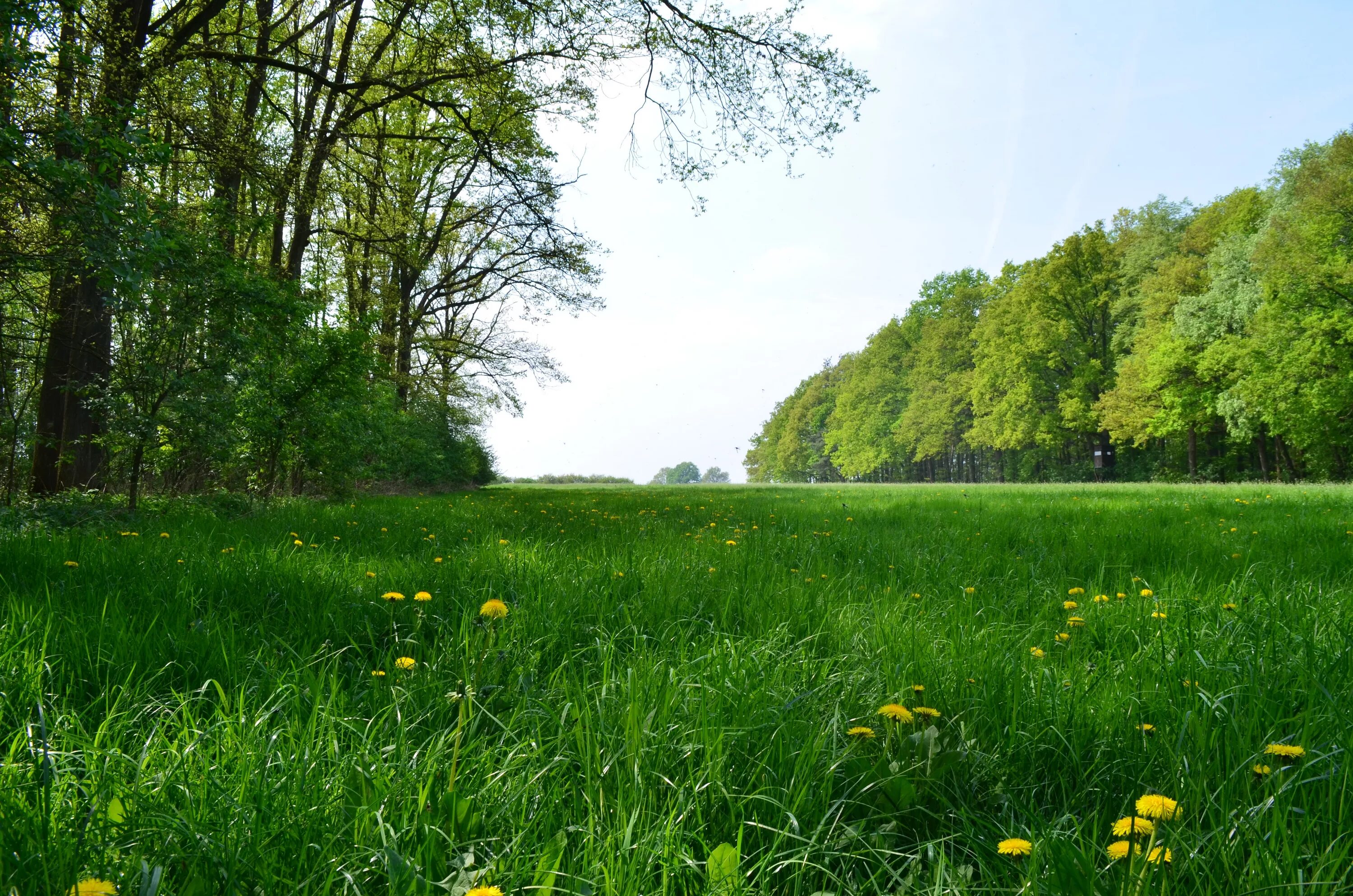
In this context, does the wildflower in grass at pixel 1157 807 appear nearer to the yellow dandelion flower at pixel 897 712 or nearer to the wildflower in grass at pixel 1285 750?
the wildflower in grass at pixel 1285 750

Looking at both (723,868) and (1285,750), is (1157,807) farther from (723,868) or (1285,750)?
(723,868)

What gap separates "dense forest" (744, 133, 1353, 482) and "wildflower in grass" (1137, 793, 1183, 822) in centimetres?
3004

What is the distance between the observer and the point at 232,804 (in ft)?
4.02

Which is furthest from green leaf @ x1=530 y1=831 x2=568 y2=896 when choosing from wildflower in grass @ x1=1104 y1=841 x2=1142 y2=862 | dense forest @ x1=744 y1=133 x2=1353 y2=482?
dense forest @ x1=744 y1=133 x2=1353 y2=482

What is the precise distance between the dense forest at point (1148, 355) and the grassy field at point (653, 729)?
89.5 ft

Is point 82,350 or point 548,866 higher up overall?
point 82,350

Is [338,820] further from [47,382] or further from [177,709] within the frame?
[47,382]

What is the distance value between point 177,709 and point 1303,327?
3214 centimetres

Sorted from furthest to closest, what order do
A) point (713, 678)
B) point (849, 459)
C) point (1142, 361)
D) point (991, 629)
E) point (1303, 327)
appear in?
point (849, 459) → point (1142, 361) → point (1303, 327) → point (991, 629) → point (713, 678)

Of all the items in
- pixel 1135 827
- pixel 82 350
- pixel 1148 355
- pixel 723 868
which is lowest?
pixel 723 868

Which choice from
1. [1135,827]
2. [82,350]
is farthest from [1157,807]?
[82,350]

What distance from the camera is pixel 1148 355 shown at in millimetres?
27562

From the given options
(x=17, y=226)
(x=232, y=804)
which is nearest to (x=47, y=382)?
(x=17, y=226)

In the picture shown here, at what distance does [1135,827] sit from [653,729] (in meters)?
1.04
